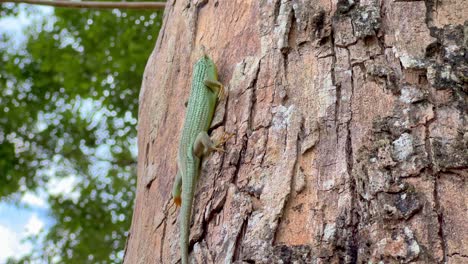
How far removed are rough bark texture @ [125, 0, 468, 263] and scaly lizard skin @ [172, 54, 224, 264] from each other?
53 mm

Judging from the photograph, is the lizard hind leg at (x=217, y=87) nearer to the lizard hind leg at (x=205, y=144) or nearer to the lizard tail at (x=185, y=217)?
the lizard hind leg at (x=205, y=144)

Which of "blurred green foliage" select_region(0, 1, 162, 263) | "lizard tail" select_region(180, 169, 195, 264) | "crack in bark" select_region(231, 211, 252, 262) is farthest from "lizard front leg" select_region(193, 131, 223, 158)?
"blurred green foliage" select_region(0, 1, 162, 263)

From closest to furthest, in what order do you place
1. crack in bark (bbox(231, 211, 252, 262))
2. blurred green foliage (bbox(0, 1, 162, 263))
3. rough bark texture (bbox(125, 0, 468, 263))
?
rough bark texture (bbox(125, 0, 468, 263)), crack in bark (bbox(231, 211, 252, 262)), blurred green foliage (bbox(0, 1, 162, 263))

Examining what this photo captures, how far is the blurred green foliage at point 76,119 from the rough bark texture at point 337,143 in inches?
191

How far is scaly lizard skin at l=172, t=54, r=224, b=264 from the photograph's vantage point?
2.73 meters

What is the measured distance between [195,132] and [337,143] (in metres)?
0.84

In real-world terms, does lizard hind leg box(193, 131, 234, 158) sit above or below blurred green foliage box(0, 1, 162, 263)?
below

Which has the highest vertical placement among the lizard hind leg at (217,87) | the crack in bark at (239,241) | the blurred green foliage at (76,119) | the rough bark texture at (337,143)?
the blurred green foliage at (76,119)

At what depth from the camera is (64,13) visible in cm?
794

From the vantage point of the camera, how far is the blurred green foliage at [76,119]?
776 centimetres

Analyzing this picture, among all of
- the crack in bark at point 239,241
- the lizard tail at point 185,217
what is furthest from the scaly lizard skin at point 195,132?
the crack in bark at point 239,241

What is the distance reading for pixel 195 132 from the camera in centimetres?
306

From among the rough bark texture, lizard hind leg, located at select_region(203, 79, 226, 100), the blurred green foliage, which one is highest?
the blurred green foliage

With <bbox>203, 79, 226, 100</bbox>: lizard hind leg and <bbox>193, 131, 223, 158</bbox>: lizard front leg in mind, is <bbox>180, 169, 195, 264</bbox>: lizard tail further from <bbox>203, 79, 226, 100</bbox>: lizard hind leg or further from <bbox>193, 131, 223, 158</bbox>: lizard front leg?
<bbox>203, 79, 226, 100</bbox>: lizard hind leg
